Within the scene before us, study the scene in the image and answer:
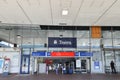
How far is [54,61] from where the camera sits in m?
23.6

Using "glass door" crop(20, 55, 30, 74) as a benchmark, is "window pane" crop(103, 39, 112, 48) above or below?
above

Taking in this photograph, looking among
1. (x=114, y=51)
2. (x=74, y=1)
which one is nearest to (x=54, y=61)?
(x=114, y=51)

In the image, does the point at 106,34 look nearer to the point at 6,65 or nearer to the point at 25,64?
the point at 25,64

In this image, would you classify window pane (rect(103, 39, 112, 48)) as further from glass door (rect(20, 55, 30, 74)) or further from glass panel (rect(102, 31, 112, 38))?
glass door (rect(20, 55, 30, 74))

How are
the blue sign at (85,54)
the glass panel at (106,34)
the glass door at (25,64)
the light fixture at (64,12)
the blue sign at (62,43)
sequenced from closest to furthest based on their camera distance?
the light fixture at (64,12)
the blue sign at (62,43)
the blue sign at (85,54)
the glass panel at (106,34)
the glass door at (25,64)

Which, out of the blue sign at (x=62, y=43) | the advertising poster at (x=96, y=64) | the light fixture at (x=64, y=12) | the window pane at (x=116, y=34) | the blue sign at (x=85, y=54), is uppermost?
the light fixture at (x=64, y=12)

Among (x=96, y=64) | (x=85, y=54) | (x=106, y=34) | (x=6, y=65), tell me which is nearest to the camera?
(x=6, y=65)

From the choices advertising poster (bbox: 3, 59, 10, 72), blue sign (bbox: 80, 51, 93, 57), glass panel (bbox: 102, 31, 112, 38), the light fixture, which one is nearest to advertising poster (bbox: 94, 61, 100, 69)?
blue sign (bbox: 80, 51, 93, 57)

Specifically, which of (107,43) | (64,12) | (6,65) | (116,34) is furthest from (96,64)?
(64,12)

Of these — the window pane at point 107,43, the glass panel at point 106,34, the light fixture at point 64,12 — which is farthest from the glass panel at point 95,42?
the light fixture at point 64,12

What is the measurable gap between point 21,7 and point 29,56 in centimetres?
1099

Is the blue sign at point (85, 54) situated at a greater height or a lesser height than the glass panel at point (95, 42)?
lesser

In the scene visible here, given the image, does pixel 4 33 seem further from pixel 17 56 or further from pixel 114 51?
pixel 114 51

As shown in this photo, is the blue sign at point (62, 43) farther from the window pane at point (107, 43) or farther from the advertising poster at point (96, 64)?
the advertising poster at point (96, 64)
